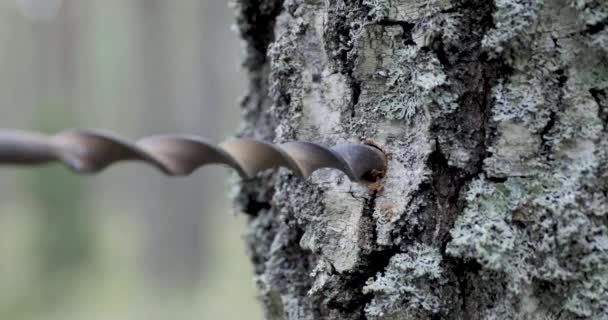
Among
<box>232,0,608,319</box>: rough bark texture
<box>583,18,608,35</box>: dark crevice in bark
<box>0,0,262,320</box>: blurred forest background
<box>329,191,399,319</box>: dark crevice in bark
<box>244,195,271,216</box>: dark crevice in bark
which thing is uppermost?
<box>583,18,608,35</box>: dark crevice in bark

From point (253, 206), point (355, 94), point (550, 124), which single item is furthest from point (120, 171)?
point (550, 124)

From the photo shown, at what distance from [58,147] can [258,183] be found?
490 mm

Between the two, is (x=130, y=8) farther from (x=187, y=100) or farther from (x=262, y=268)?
(x=262, y=268)

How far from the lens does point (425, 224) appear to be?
50cm

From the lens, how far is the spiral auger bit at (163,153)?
0.26 meters

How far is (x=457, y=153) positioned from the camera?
1.60 ft

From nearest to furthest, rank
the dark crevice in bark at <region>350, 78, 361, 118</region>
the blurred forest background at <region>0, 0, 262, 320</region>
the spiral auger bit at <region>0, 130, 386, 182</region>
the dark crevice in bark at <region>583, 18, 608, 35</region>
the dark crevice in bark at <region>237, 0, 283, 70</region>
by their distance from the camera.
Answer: the spiral auger bit at <region>0, 130, 386, 182</region>, the dark crevice in bark at <region>583, 18, 608, 35</region>, the dark crevice in bark at <region>350, 78, 361, 118</region>, the dark crevice in bark at <region>237, 0, 283, 70</region>, the blurred forest background at <region>0, 0, 262, 320</region>

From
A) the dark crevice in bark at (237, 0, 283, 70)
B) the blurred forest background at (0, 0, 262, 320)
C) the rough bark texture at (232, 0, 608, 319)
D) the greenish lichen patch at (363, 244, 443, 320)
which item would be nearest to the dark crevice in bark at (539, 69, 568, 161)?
the rough bark texture at (232, 0, 608, 319)

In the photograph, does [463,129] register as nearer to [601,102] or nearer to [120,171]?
[601,102]

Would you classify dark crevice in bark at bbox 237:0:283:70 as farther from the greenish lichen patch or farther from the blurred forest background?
the blurred forest background

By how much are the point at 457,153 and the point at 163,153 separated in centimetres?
26

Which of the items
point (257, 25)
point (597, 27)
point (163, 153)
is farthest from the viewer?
point (257, 25)

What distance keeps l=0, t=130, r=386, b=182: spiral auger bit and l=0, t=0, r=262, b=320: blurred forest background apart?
365 centimetres

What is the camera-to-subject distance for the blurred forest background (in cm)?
483
